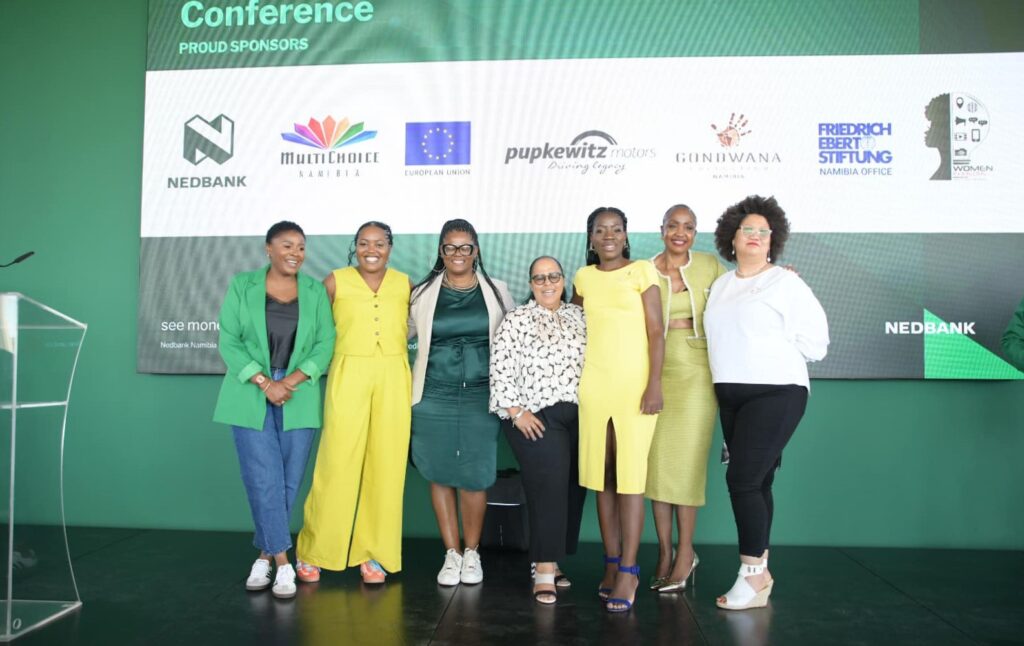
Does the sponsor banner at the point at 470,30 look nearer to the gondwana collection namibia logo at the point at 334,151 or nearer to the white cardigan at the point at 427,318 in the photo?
the gondwana collection namibia logo at the point at 334,151

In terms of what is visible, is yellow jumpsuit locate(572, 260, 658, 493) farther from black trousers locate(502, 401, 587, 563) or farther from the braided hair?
the braided hair

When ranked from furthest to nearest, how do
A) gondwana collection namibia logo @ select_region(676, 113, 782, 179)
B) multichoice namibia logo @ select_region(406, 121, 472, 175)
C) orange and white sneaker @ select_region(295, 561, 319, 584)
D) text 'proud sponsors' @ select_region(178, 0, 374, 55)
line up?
text 'proud sponsors' @ select_region(178, 0, 374, 55) → multichoice namibia logo @ select_region(406, 121, 472, 175) → gondwana collection namibia logo @ select_region(676, 113, 782, 179) → orange and white sneaker @ select_region(295, 561, 319, 584)

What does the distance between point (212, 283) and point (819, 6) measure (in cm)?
398

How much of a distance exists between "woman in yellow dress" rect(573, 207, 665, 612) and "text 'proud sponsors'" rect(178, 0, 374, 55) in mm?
2453

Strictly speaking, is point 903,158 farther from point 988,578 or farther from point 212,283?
point 212,283

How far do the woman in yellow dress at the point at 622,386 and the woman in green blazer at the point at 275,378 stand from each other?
1235 mm

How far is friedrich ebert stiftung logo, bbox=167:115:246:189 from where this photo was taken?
4.71 metres

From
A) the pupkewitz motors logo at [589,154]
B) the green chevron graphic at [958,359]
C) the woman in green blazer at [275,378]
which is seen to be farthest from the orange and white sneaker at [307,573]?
the green chevron graphic at [958,359]

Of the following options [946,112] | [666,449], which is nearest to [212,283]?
[666,449]

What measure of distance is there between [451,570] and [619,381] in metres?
1.24

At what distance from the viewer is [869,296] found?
440cm

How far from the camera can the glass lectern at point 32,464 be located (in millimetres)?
2918

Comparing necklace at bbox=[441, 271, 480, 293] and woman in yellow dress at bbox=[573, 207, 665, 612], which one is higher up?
necklace at bbox=[441, 271, 480, 293]

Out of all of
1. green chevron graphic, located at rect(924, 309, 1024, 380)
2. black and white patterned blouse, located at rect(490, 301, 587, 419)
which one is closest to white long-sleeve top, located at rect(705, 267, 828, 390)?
black and white patterned blouse, located at rect(490, 301, 587, 419)
